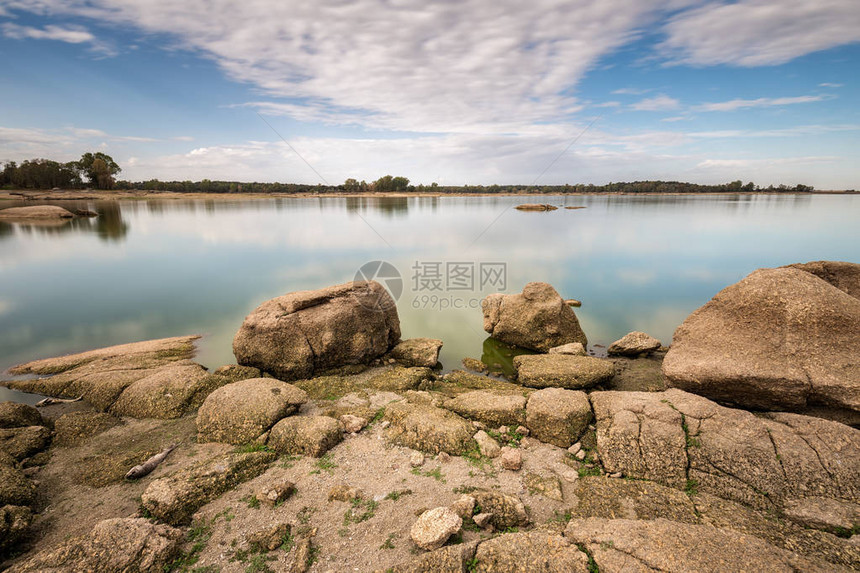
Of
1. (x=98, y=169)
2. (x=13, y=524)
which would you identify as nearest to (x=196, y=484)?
(x=13, y=524)

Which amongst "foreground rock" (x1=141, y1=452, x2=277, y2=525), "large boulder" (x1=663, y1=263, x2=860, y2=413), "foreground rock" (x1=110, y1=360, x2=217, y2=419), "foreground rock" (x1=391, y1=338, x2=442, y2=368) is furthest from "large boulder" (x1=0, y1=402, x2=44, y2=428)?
"large boulder" (x1=663, y1=263, x2=860, y2=413)

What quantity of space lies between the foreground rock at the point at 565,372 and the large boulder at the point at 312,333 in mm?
5753

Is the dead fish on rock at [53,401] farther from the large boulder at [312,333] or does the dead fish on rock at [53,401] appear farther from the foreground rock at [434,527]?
the foreground rock at [434,527]

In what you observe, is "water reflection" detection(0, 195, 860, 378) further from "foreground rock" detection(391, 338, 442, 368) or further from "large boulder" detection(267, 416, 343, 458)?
"large boulder" detection(267, 416, 343, 458)

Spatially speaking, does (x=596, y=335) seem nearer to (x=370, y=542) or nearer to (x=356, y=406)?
(x=356, y=406)

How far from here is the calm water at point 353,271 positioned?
17516 mm

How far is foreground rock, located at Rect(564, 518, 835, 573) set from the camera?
4582mm

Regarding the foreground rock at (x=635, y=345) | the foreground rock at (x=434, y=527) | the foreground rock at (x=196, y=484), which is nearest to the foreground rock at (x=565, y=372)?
the foreground rock at (x=635, y=345)

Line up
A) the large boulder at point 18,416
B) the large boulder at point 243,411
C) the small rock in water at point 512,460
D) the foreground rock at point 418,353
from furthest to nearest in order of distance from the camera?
the foreground rock at point 418,353
the large boulder at point 18,416
the large boulder at point 243,411
the small rock in water at point 512,460

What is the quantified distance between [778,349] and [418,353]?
10.5 metres

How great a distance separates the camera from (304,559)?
17.1ft

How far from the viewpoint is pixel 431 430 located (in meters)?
8.19

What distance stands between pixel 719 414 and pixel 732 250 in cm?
3945

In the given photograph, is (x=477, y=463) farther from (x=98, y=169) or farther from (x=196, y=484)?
(x=98, y=169)
